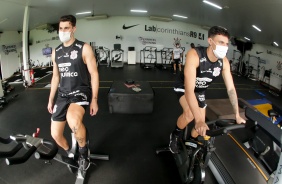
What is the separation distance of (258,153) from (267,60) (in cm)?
422

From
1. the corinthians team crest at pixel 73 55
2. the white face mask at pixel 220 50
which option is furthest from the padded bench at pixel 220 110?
the corinthians team crest at pixel 73 55

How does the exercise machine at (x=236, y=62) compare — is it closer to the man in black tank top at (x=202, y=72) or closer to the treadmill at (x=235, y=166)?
the treadmill at (x=235, y=166)

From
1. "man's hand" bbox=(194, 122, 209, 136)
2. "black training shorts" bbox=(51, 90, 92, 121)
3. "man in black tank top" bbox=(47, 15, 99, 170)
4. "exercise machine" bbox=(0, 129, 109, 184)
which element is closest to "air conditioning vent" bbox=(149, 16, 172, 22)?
"man in black tank top" bbox=(47, 15, 99, 170)

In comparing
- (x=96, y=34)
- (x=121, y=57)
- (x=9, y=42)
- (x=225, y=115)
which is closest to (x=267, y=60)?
(x=225, y=115)

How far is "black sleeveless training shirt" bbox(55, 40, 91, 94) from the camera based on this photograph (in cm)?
192

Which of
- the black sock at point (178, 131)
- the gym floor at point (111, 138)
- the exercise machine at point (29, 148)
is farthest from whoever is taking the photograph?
A: the black sock at point (178, 131)

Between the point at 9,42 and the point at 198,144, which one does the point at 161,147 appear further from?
the point at 9,42

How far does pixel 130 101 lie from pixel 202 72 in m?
1.94

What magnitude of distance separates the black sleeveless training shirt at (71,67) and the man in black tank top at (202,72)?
1.10 metres

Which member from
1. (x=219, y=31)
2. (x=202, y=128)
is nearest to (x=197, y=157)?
(x=202, y=128)

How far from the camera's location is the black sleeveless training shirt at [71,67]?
192 cm

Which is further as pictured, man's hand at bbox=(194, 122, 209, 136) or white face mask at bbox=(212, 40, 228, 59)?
white face mask at bbox=(212, 40, 228, 59)

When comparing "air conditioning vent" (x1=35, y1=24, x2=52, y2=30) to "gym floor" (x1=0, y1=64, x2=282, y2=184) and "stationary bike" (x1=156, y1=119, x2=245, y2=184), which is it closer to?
"gym floor" (x1=0, y1=64, x2=282, y2=184)

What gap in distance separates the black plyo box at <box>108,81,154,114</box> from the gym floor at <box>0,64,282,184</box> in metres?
0.13
